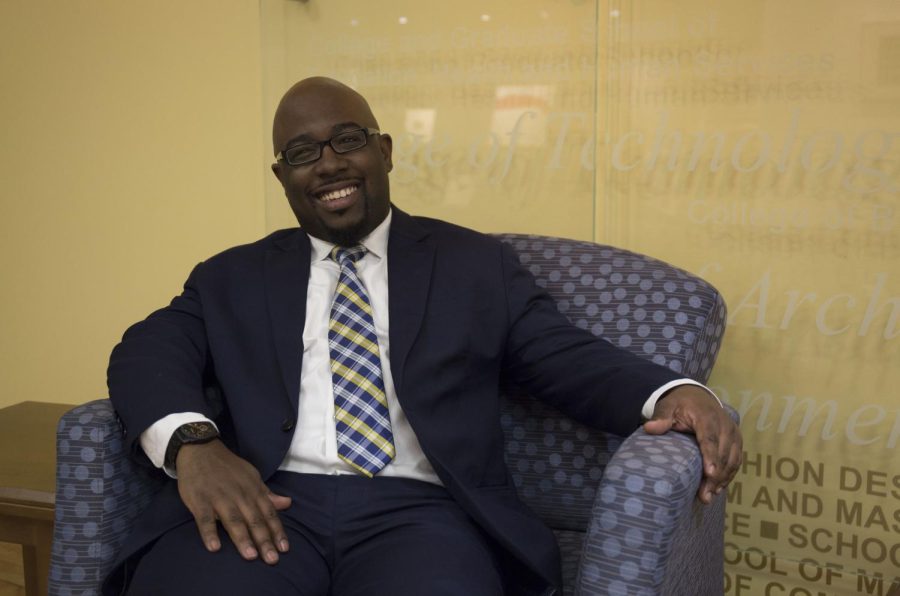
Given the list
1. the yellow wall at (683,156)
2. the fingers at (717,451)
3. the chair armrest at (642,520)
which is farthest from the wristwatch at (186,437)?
the yellow wall at (683,156)

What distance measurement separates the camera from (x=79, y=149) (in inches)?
141

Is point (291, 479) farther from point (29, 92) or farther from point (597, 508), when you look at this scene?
point (29, 92)

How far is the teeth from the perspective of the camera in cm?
221

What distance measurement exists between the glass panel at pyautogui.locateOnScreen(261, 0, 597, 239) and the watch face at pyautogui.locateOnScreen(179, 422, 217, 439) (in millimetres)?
1189

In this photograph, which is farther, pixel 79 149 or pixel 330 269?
pixel 79 149

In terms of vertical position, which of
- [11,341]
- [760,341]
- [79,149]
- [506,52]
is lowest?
[11,341]

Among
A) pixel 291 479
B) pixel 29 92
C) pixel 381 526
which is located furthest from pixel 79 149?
pixel 381 526

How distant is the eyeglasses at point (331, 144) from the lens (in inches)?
86.7

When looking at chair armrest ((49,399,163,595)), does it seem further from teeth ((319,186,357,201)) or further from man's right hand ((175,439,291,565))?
teeth ((319,186,357,201))

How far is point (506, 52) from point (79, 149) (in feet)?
5.63

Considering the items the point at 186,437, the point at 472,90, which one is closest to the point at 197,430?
the point at 186,437

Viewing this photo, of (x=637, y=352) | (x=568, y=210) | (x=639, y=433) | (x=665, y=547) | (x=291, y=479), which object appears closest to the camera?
(x=665, y=547)

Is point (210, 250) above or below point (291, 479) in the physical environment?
above

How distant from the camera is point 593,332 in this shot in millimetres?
2232
